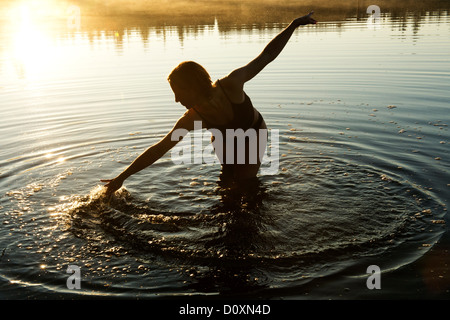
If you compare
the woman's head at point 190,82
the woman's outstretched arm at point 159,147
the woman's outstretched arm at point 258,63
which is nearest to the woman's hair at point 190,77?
the woman's head at point 190,82

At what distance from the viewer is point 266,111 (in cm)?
1293

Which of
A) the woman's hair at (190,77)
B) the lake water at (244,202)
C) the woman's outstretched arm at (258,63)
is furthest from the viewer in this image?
the woman's outstretched arm at (258,63)

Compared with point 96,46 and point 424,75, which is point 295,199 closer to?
point 424,75

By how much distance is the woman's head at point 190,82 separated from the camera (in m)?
5.18

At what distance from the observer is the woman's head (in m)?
5.18

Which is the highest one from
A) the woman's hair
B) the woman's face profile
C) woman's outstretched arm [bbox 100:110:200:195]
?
the woman's hair

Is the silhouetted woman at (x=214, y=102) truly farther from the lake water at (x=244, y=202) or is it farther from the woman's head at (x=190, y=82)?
the lake water at (x=244, y=202)

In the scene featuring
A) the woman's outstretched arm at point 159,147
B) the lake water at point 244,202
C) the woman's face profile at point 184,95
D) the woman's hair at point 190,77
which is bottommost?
the lake water at point 244,202

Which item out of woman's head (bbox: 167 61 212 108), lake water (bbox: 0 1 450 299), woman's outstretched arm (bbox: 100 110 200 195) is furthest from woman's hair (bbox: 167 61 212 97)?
lake water (bbox: 0 1 450 299)

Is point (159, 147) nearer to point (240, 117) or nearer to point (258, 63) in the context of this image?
point (240, 117)

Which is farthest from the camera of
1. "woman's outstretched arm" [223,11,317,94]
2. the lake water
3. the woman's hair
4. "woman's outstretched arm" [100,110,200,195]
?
"woman's outstretched arm" [100,110,200,195]

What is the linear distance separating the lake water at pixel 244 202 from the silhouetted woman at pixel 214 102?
978 millimetres

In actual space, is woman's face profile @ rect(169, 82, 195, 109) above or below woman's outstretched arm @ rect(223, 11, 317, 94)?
below

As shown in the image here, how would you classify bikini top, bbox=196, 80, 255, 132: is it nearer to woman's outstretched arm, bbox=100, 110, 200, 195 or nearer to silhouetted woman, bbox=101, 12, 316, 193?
silhouetted woman, bbox=101, 12, 316, 193
